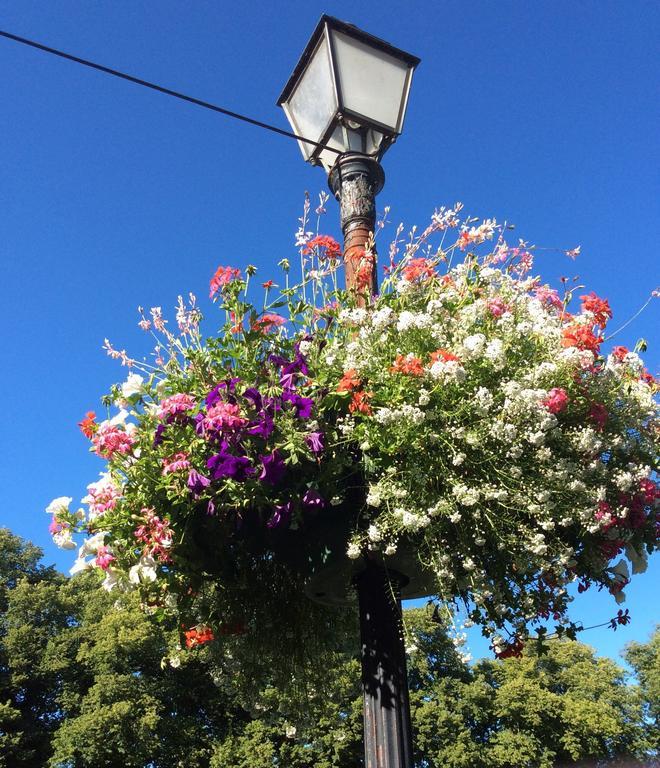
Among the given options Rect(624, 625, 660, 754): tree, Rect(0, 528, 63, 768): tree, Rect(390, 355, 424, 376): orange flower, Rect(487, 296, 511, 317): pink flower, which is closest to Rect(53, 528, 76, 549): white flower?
Rect(390, 355, 424, 376): orange flower

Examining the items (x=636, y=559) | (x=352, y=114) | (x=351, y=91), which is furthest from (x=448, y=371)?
(x=351, y=91)

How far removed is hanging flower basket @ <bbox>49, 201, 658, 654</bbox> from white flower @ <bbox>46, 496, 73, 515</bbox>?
1 cm

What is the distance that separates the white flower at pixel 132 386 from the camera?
2.47 m

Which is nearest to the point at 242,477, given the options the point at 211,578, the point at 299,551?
the point at 299,551

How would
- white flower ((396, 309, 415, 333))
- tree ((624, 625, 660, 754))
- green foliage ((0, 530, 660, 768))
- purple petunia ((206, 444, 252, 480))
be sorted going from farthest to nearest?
tree ((624, 625, 660, 754)) → green foliage ((0, 530, 660, 768)) → white flower ((396, 309, 415, 333)) → purple petunia ((206, 444, 252, 480))

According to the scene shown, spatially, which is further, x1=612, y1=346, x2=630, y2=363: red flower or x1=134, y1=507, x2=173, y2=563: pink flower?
x1=612, y1=346, x2=630, y2=363: red flower

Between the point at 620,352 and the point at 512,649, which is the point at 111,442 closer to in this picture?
the point at 512,649

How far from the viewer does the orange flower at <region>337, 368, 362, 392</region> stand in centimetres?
222

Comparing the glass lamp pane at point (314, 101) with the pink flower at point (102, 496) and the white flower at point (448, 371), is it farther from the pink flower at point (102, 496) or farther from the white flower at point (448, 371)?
the pink flower at point (102, 496)

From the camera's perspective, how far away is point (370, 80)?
10.7 ft

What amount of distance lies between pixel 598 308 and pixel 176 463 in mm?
Result: 1611

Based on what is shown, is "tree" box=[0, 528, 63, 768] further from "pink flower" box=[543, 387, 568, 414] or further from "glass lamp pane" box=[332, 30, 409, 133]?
"pink flower" box=[543, 387, 568, 414]

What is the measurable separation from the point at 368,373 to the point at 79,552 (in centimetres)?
121

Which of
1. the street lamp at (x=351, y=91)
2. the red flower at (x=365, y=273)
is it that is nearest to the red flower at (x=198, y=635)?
the red flower at (x=365, y=273)
